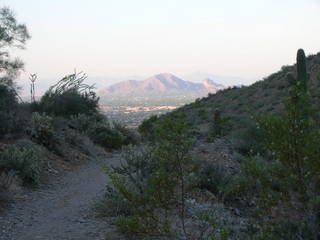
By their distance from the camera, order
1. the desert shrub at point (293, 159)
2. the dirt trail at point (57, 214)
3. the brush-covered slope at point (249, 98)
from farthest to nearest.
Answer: the brush-covered slope at point (249, 98) < the dirt trail at point (57, 214) < the desert shrub at point (293, 159)

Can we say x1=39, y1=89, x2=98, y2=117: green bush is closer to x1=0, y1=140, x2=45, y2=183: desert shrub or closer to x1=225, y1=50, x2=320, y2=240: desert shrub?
x1=0, y1=140, x2=45, y2=183: desert shrub

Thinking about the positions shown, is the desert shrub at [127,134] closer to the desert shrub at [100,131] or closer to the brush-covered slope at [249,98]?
the desert shrub at [100,131]

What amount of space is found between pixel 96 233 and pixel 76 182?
493 centimetres

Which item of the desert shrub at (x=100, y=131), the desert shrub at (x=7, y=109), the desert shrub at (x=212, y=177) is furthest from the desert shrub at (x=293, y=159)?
the desert shrub at (x=100, y=131)

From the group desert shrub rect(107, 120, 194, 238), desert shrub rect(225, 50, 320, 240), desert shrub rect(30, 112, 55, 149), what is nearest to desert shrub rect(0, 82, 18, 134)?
desert shrub rect(30, 112, 55, 149)

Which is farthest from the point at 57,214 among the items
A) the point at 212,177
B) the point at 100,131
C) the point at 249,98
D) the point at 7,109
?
the point at 249,98

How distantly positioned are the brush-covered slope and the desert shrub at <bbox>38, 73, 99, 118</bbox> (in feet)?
26.4

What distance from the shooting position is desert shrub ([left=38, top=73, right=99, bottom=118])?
20.6 meters

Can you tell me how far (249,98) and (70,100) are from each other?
17198 millimetres

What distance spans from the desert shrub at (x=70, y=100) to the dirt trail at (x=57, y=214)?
9.17 metres

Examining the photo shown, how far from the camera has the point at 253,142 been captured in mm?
15727

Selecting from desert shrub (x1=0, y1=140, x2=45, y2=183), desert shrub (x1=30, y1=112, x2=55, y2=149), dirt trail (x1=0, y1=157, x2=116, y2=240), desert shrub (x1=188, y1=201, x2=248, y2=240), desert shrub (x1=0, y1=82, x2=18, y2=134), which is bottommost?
dirt trail (x1=0, y1=157, x2=116, y2=240)

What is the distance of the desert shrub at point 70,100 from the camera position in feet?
67.5

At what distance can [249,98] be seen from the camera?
34.3m
